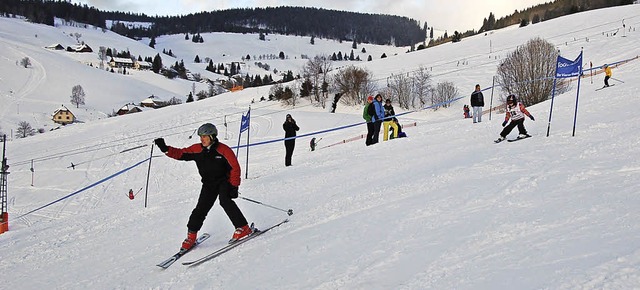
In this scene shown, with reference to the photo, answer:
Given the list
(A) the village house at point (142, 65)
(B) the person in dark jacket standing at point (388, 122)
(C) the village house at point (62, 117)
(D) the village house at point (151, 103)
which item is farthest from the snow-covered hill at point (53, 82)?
(B) the person in dark jacket standing at point (388, 122)

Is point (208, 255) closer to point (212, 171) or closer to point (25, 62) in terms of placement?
point (212, 171)

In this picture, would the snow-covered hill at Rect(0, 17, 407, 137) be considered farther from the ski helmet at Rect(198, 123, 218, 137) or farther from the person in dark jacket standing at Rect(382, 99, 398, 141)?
the ski helmet at Rect(198, 123, 218, 137)

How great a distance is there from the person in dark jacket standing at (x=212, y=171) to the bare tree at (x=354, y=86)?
134ft

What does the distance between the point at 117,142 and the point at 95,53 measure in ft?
472

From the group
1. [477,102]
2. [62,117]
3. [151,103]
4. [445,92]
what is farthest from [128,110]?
[477,102]

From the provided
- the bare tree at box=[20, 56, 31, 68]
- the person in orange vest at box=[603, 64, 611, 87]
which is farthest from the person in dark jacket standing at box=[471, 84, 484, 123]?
the bare tree at box=[20, 56, 31, 68]

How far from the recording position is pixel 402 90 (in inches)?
1725

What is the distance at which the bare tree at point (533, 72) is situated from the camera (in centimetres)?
2825

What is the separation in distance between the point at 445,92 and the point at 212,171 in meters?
38.5

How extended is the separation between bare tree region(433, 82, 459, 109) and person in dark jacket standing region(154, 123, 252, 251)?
37233mm

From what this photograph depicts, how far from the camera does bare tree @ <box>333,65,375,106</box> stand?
4641 cm

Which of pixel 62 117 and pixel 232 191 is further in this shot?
pixel 62 117

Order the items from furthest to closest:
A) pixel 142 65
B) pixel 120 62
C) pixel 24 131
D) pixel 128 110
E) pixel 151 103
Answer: pixel 142 65 < pixel 120 62 < pixel 151 103 < pixel 128 110 < pixel 24 131

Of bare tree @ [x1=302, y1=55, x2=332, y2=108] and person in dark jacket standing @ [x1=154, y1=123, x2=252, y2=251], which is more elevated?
bare tree @ [x1=302, y1=55, x2=332, y2=108]
